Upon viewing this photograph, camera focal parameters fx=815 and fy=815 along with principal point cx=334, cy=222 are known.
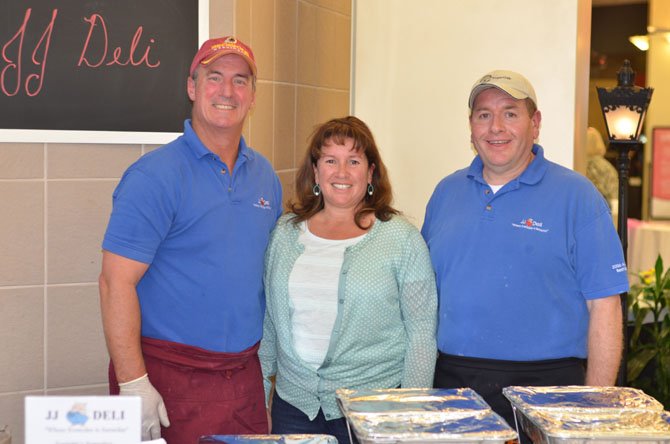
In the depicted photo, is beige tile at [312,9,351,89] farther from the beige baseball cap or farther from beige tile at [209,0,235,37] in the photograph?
the beige baseball cap

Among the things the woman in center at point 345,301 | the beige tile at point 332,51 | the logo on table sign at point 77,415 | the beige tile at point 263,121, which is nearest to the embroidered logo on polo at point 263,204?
the woman in center at point 345,301

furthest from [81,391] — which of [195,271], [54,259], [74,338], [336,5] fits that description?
[336,5]

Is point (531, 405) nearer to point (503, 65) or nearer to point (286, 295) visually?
point (286, 295)

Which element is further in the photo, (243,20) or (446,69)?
(446,69)

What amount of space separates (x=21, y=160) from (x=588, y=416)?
77.4 inches

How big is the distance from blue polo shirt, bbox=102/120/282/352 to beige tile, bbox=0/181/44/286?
643mm

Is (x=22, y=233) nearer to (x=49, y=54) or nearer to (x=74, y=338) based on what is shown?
(x=74, y=338)

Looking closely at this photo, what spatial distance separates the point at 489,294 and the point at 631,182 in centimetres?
790

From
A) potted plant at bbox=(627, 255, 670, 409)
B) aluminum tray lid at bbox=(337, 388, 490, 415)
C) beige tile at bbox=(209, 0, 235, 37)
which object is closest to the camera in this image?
aluminum tray lid at bbox=(337, 388, 490, 415)

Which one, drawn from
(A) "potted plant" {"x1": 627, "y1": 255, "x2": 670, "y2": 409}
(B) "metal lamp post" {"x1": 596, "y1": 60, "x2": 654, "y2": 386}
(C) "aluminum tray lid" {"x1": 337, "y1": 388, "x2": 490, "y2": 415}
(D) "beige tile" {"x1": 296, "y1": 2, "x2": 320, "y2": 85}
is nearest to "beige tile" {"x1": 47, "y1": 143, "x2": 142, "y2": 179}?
(D) "beige tile" {"x1": 296, "y1": 2, "x2": 320, "y2": 85}

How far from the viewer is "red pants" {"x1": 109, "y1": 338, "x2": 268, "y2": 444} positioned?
2227 mm

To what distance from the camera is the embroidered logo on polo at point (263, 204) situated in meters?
2.36

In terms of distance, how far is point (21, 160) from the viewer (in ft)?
8.74

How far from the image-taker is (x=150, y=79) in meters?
2.85
